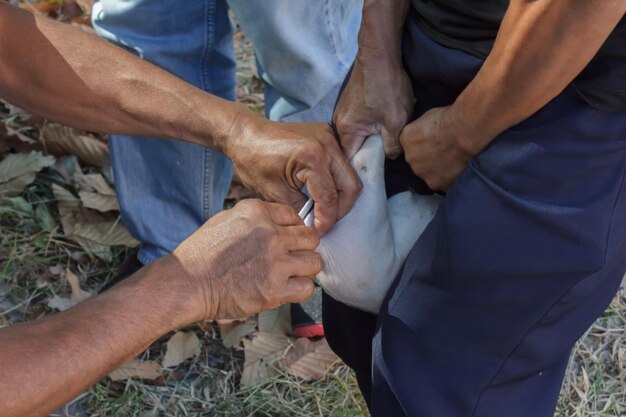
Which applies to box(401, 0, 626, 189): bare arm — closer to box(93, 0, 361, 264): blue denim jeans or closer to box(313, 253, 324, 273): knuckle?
box(313, 253, 324, 273): knuckle

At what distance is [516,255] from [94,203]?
160cm

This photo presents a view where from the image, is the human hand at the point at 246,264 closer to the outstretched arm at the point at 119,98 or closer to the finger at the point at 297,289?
the finger at the point at 297,289

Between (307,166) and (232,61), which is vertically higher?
(307,166)

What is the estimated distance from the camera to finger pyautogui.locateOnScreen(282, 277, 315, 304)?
4.37 feet

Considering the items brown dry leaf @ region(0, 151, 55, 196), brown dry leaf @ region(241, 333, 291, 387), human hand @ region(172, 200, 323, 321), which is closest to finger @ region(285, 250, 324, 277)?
human hand @ region(172, 200, 323, 321)

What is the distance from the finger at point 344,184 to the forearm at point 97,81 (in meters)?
0.25

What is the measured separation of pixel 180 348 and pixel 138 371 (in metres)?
0.12

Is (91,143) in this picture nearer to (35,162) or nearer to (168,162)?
(35,162)

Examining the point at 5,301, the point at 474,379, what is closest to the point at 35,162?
the point at 5,301

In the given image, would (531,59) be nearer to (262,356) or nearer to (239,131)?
(239,131)

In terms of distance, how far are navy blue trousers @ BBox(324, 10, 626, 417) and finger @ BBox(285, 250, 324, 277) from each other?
122mm

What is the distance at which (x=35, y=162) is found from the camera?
8.49 ft

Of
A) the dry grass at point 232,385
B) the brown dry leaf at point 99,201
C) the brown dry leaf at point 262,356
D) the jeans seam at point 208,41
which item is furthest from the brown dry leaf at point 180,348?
the jeans seam at point 208,41

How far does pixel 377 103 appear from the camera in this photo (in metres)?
1.41
